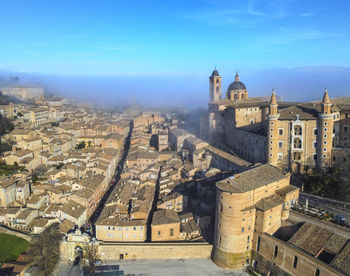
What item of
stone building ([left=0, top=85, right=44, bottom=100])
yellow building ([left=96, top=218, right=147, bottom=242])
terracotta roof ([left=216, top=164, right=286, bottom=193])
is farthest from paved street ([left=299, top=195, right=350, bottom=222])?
stone building ([left=0, top=85, right=44, bottom=100])

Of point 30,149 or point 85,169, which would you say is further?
point 30,149

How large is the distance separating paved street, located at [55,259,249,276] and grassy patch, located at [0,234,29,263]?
3039 mm

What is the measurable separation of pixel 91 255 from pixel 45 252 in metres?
2.58

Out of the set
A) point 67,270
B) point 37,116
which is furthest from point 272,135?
point 37,116

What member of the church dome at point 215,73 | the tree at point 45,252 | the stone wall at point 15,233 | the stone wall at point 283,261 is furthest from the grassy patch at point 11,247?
the church dome at point 215,73

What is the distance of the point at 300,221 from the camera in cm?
1916

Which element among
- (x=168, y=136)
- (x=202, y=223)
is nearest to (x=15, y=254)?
(x=202, y=223)

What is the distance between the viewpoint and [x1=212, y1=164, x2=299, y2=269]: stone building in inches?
718

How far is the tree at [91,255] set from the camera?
61.2ft

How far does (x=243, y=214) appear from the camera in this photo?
1831 centimetres

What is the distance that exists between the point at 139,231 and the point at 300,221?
9.64 m

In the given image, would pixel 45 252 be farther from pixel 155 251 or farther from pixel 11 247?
pixel 155 251

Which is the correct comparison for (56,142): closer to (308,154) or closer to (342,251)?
(308,154)

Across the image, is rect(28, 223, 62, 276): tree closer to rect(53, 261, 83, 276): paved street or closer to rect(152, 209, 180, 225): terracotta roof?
rect(53, 261, 83, 276): paved street
